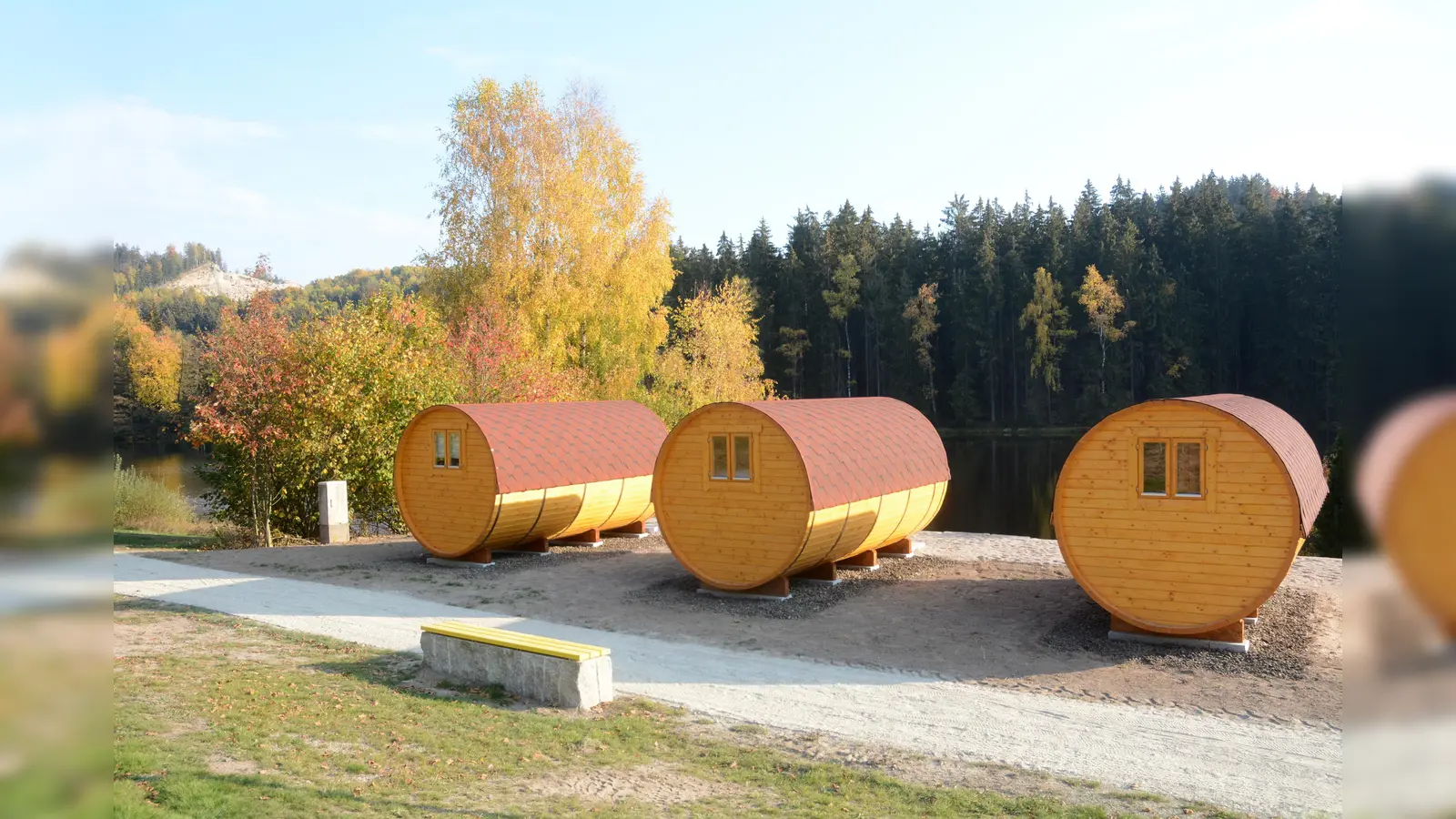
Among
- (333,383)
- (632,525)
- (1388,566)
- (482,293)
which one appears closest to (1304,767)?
(1388,566)

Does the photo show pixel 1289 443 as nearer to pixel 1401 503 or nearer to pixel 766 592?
pixel 766 592

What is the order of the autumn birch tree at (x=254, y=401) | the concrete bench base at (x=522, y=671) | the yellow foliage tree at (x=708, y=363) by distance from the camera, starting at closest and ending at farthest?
1. the concrete bench base at (x=522, y=671)
2. the autumn birch tree at (x=254, y=401)
3. the yellow foliage tree at (x=708, y=363)

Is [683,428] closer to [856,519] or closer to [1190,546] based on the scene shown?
[856,519]

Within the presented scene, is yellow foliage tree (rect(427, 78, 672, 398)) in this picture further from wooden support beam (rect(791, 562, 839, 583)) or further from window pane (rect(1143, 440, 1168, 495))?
window pane (rect(1143, 440, 1168, 495))

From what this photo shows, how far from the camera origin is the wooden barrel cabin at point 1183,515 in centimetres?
1262

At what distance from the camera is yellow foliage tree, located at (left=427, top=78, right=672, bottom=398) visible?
Result: 108 ft

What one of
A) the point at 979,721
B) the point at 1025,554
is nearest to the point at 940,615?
the point at 979,721

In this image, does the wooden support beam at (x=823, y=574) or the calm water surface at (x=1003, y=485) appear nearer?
the wooden support beam at (x=823, y=574)

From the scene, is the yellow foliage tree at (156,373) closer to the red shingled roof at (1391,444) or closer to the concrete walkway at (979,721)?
the concrete walkway at (979,721)

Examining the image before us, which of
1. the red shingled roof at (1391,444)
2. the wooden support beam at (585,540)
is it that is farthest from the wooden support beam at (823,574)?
the red shingled roof at (1391,444)

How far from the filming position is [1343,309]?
1.26 metres

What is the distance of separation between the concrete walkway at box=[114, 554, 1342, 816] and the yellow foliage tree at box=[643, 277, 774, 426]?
2273 cm

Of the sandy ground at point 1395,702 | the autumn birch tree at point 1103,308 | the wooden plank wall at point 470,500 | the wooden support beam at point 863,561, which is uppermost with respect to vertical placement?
the autumn birch tree at point 1103,308

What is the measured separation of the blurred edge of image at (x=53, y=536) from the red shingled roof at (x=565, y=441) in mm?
17088
